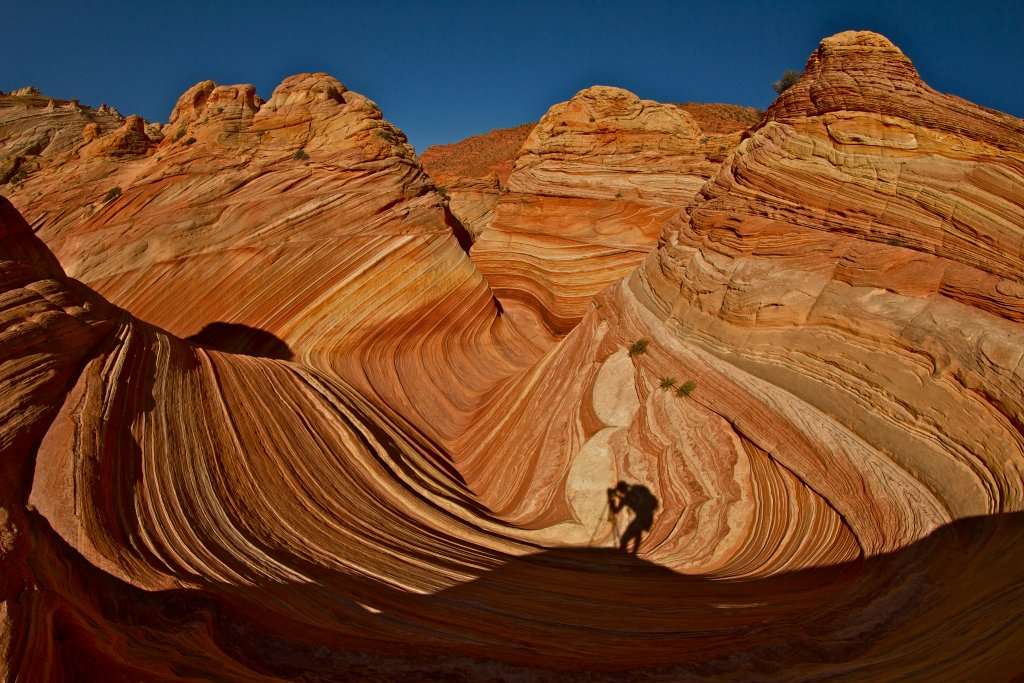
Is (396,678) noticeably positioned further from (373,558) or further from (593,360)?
(593,360)

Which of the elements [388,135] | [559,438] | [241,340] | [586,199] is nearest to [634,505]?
[559,438]

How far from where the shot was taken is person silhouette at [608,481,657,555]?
6578mm

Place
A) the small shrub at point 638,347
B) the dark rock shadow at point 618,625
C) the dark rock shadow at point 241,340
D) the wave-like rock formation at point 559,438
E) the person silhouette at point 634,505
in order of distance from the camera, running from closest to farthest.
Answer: the dark rock shadow at point 618,625
the wave-like rock formation at point 559,438
the person silhouette at point 634,505
the small shrub at point 638,347
the dark rock shadow at point 241,340

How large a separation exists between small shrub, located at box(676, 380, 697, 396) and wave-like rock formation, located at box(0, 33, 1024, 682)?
0.14 m

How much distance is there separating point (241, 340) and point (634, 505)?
8313 millimetres

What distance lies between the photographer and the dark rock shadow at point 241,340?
10938mm

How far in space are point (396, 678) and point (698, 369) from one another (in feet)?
18.3

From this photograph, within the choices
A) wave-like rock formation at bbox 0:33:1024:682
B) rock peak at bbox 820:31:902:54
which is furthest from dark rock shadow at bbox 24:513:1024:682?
rock peak at bbox 820:31:902:54

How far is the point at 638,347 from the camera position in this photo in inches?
343

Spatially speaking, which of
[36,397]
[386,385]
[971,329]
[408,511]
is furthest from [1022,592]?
[386,385]

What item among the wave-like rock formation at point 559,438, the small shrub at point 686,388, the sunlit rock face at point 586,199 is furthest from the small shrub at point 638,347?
the sunlit rock face at point 586,199

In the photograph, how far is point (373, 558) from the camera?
5.35m

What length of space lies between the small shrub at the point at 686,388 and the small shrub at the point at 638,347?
1.05 metres

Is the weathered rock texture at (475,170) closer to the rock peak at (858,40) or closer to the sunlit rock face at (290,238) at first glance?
the sunlit rock face at (290,238)
